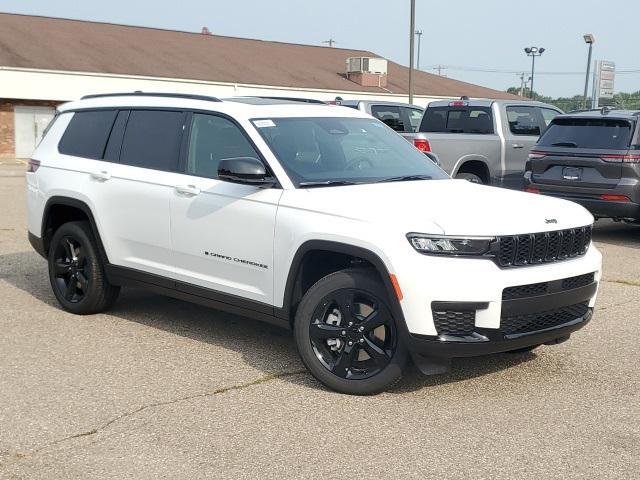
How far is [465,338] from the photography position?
5.05 m

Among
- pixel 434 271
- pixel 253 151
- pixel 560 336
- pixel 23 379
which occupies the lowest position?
pixel 23 379

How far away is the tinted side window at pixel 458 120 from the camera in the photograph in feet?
47.8

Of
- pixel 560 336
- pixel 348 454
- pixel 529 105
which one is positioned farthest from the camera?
pixel 529 105

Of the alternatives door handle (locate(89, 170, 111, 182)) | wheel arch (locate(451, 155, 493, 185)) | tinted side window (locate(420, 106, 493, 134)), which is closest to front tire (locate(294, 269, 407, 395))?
door handle (locate(89, 170, 111, 182))

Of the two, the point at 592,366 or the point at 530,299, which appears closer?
the point at 530,299

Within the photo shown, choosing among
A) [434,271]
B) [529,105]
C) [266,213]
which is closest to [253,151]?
[266,213]

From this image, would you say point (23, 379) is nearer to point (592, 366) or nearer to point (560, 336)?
point (560, 336)

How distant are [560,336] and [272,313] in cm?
184

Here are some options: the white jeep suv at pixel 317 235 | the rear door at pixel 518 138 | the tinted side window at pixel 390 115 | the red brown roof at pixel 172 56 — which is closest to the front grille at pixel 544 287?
the white jeep suv at pixel 317 235

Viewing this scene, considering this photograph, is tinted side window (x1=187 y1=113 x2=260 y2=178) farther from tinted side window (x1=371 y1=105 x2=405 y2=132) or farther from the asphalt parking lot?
tinted side window (x1=371 y1=105 x2=405 y2=132)

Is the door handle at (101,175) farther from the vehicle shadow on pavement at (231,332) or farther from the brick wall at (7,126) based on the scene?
the brick wall at (7,126)

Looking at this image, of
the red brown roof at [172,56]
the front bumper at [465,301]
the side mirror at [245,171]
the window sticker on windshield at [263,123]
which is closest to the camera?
the front bumper at [465,301]

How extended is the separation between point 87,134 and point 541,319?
4197 mm

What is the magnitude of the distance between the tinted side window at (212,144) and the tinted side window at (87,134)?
114 centimetres
